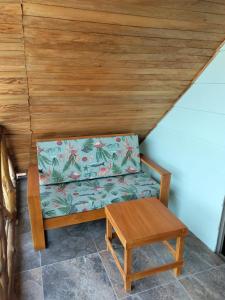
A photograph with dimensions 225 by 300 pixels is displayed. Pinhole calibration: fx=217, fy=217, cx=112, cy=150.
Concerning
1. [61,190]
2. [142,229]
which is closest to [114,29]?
[142,229]

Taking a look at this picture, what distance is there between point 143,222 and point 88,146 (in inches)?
42.8

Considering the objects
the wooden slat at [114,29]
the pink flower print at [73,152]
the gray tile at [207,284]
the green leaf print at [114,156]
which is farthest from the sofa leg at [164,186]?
the wooden slat at [114,29]

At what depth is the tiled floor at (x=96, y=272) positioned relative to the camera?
1444mm

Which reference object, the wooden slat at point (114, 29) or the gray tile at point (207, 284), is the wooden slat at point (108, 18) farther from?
the gray tile at point (207, 284)

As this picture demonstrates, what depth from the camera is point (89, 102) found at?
78.3 inches

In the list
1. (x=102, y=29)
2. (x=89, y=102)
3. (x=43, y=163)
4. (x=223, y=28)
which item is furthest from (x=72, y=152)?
(x=223, y=28)

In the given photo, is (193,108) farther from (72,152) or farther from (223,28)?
(72,152)

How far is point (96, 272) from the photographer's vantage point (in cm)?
161

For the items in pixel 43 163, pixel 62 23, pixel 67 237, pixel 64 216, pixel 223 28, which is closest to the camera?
pixel 62 23

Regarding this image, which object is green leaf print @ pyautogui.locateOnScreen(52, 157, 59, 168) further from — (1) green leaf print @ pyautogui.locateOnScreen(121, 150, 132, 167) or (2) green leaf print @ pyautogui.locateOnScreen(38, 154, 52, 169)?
(1) green leaf print @ pyautogui.locateOnScreen(121, 150, 132, 167)

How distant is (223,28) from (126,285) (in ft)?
6.25

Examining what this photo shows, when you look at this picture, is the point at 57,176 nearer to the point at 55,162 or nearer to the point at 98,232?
the point at 55,162

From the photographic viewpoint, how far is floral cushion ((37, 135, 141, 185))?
7.18 feet

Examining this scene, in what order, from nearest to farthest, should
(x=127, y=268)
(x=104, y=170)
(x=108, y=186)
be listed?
(x=127, y=268) → (x=108, y=186) → (x=104, y=170)
